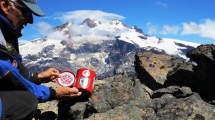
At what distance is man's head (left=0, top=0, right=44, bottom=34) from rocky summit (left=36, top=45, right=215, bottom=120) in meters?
6.11

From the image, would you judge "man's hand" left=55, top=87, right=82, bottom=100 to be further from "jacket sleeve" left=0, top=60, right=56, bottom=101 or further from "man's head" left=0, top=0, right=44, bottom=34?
"man's head" left=0, top=0, right=44, bottom=34

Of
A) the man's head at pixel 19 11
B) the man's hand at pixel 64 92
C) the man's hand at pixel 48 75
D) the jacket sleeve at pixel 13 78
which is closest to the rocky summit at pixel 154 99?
the man's hand at pixel 48 75

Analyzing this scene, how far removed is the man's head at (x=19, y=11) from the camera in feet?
22.7

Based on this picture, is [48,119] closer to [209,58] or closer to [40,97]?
[40,97]

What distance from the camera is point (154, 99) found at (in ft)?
44.2

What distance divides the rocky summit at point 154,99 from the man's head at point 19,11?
6108mm

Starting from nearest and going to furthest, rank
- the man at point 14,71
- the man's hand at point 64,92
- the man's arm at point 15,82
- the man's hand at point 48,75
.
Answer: the man at point 14,71, the man's arm at point 15,82, the man's hand at point 64,92, the man's hand at point 48,75

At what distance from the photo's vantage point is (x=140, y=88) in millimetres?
15750

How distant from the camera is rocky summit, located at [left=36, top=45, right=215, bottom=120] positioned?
39.1 feet

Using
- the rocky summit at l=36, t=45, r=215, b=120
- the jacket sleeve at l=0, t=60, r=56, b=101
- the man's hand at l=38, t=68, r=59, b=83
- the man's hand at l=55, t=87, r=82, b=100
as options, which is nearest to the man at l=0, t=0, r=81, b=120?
the jacket sleeve at l=0, t=60, r=56, b=101

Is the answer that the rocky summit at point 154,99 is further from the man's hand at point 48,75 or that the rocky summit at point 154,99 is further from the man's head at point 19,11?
the man's head at point 19,11

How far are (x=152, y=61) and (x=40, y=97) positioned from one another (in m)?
18.7

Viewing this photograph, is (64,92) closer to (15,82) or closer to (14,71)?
(15,82)

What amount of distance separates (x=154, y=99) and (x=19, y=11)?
7.80 metres
